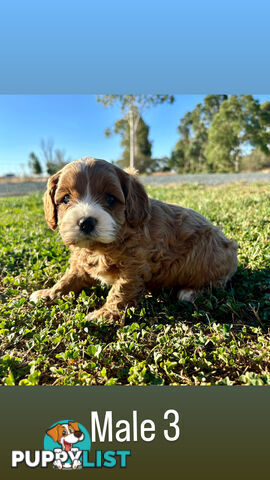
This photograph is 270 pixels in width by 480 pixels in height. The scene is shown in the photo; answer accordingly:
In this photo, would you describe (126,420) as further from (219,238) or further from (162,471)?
(219,238)

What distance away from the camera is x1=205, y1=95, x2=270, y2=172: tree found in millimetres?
4439

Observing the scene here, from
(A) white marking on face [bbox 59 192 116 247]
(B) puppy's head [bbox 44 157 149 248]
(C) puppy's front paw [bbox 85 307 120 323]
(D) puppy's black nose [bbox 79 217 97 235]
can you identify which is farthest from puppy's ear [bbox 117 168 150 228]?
(C) puppy's front paw [bbox 85 307 120 323]

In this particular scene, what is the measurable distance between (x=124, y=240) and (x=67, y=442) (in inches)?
60.7

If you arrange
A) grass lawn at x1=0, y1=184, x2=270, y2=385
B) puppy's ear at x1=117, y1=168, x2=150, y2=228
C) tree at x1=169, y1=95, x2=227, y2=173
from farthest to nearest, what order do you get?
tree at x1=169, y1=95, x2=227, y2=173 < puppy's ear at x1=117, y1=168, x2=150, y2=228 < grass lawn at x1=0, y1=184, x2=270, y2=385

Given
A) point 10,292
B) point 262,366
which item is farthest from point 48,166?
point 262,366

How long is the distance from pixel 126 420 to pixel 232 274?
205cm

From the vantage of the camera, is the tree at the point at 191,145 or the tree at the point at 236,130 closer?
the tree at the point at 236,130

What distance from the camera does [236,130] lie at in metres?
5.33

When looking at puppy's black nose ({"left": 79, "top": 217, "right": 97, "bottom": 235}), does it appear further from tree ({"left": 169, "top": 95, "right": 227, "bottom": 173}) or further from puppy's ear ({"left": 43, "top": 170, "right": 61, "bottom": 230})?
tree ({"left": 169, "top": 95, "right": 227, "bottom": 173})

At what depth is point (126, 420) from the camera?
1.52m

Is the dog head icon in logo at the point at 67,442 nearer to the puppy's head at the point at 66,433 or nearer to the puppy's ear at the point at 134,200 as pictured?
the puppy's head at the point at 66,433

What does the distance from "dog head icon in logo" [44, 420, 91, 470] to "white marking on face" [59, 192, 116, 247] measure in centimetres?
122

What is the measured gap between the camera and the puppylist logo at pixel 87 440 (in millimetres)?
1420

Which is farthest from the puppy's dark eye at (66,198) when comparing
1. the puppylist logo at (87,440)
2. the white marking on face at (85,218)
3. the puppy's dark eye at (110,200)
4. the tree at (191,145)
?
the tree at (191,145)
